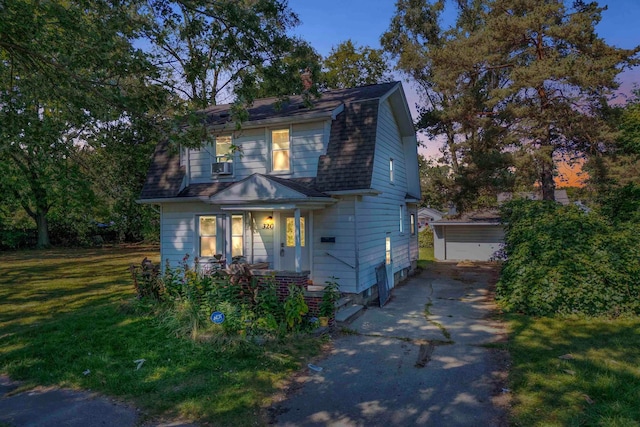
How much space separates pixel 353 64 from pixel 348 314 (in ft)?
81.5

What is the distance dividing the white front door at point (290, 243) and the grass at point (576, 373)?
5.59m

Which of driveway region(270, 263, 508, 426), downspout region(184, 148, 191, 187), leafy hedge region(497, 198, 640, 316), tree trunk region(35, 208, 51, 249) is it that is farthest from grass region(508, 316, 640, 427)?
tree trunk region(35, 208, 51, 249)

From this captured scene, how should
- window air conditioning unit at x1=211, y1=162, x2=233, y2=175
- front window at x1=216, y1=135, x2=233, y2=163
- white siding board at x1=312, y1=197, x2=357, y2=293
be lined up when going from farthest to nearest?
1. front window at x1=216, y1=135, x2=233, y2=163
2. window air conditioning unit at x1=211, y1=162, x2=233, y2=175
3. white siding board at x1=312, y1=197, x2=357, y2=293

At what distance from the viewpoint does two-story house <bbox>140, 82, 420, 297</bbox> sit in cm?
1020

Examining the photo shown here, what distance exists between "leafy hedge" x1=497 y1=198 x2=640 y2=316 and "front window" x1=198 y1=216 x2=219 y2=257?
340 inches

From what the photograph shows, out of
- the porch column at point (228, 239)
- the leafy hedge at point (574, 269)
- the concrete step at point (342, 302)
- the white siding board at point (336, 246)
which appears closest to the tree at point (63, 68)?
the porch column at point (228, 239)

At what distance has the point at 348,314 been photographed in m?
9.05

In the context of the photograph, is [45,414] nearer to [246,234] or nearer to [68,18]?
[68,18]

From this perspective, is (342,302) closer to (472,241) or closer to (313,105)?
(313,105)

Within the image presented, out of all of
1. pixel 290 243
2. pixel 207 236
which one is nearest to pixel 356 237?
pixel 290 243

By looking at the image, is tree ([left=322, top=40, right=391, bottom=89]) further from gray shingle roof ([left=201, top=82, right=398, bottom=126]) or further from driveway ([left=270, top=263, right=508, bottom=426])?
driveway ([left=270, top=263, right=508, bottom=426])

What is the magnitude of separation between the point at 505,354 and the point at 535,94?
1562 centimetres

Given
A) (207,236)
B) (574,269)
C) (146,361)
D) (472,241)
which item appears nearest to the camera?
(146,361)

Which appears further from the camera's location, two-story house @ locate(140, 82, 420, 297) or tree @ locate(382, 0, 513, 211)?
tree @ locate(382, 0, 513, 211)
